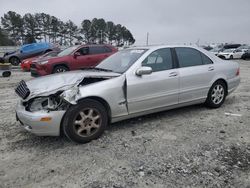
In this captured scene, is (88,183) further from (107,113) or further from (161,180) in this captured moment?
(107,113)

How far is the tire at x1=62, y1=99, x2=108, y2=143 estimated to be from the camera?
3803mm

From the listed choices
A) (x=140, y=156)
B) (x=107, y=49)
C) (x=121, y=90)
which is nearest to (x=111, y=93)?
(x=121, y=90)

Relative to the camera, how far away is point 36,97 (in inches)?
150

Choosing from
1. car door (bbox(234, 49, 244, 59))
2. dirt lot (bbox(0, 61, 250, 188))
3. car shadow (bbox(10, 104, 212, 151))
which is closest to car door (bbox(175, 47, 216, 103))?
dirt lot (bbox(0, 61, 250, 188))

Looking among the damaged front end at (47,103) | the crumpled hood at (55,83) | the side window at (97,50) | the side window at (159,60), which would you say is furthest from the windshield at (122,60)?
the side window at (97,50)

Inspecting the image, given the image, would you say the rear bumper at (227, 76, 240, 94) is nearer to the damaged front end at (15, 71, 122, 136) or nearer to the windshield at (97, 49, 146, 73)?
the windshield at (97, 49, 146, 73)

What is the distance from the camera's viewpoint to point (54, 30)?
64562 millimetres

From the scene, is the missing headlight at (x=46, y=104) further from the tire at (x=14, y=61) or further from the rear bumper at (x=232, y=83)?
the tire at (x=14, y=61)

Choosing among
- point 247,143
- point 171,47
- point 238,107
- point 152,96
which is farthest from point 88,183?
point 238,107

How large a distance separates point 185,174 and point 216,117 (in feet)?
7.95

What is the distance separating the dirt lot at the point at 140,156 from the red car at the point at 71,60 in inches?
234

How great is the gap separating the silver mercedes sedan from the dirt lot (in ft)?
1.05

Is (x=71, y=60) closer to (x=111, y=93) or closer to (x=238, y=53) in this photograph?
(x=111, y=93)

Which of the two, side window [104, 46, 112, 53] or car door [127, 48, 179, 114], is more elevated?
side window [104, 46, 112, 53]
